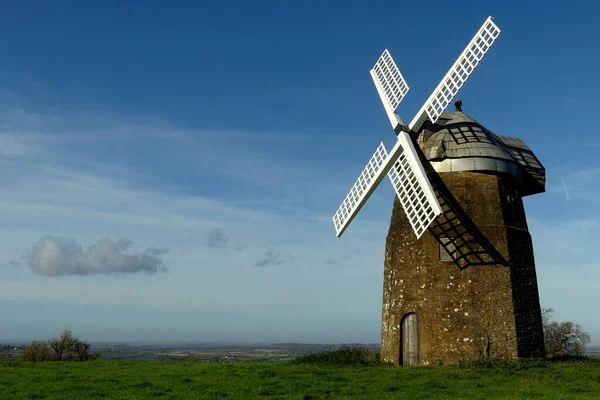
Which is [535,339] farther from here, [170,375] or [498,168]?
→ [170,375]

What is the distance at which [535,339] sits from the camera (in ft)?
59.7

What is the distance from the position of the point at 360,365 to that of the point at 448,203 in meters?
6.53

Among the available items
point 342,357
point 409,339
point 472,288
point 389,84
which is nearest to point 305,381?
point 342,357

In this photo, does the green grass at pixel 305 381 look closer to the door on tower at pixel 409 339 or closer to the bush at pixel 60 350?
the door on tower at pixel 409 339

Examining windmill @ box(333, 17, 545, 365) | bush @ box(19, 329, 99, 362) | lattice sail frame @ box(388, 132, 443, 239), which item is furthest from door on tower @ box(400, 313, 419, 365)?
bush @ box(19, 329, 99, 362)

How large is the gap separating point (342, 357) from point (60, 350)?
1579cm

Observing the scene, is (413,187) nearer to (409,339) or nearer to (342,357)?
(409,339)

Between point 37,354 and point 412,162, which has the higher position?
point 412,162

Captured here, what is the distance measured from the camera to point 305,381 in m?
14.4

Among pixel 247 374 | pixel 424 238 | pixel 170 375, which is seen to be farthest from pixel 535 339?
pixel 170 375

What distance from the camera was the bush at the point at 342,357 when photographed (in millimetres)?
19234

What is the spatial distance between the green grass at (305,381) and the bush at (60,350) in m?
8.58

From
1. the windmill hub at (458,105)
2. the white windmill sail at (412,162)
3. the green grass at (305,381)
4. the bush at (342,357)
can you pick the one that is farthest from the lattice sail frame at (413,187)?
the bush at (342,357)

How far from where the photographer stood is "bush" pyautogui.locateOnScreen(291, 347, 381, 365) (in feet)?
63.1
